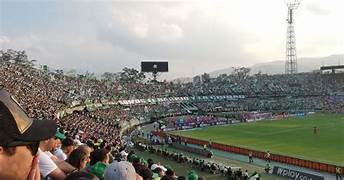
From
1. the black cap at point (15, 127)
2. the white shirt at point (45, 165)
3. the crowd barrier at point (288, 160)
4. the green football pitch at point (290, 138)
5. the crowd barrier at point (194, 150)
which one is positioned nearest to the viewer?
the black cap at point (15, 127)

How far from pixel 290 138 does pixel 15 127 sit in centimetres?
5165

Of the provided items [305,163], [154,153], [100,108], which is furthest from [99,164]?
[100,108]

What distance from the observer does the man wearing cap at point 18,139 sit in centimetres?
246

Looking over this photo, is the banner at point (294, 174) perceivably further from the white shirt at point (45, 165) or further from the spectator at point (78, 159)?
the white shirt at point (45, 165)

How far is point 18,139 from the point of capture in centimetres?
248

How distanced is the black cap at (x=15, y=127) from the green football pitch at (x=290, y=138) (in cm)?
3566

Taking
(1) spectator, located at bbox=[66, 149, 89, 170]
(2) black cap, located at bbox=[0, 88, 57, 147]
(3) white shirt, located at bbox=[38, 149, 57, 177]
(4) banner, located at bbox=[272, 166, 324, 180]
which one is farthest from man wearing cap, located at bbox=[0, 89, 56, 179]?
(4) banner, located at bbox=[272, 166, 324, 180]

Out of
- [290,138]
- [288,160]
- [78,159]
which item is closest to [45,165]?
[78,159]

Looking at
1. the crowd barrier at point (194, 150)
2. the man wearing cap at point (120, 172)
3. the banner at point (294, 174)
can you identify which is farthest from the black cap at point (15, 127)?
the crowd barrier at point (194, 150)

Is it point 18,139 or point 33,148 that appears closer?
point 18,139

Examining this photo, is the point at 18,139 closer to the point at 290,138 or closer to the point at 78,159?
the point at 78,159

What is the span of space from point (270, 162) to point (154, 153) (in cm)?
1024

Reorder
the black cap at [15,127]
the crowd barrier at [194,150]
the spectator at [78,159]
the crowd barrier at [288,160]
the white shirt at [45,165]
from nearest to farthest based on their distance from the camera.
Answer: the black cap at [15,127]
the white shirt at [45,165]
the spectator at [78,159]
the crowd barrier at [288,160]
the crowd barrier at [194,150]

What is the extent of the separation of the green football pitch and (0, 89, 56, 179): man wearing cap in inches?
1401
